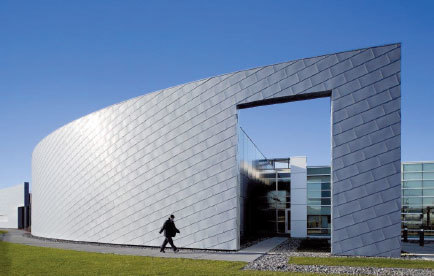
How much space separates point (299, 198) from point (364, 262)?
36.2 ft

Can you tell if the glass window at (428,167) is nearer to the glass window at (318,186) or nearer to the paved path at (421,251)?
the glass window at (318,186)

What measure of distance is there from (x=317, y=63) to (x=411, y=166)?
48.9ft

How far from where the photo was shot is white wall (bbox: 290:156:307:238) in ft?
69.9

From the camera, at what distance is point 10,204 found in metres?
50.0

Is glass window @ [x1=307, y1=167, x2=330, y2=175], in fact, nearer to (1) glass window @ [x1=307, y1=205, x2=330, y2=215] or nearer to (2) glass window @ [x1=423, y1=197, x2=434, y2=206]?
(1) glass window @ [x1=307, y1=205, x2=330, y2=215]

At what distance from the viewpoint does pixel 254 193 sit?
69.2 feet

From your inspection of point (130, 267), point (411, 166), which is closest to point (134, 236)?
point (130, 267)

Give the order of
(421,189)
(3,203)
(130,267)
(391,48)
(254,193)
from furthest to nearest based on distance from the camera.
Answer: (3,203) < (421,189) < (254,193) < (391,48) < (130,267)

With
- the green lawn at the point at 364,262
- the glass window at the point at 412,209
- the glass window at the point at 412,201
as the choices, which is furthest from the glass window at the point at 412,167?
the green lawn at the point at 364,262

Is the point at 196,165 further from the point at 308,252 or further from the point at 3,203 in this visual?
the point at 3,203

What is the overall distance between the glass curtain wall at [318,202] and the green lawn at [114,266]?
1183 cm

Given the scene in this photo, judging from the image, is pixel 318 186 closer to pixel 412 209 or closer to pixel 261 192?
pixel 261 192

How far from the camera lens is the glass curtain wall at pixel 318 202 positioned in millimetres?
21031

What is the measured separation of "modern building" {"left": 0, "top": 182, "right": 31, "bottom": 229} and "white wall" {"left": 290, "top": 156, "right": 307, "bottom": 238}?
38823mm
